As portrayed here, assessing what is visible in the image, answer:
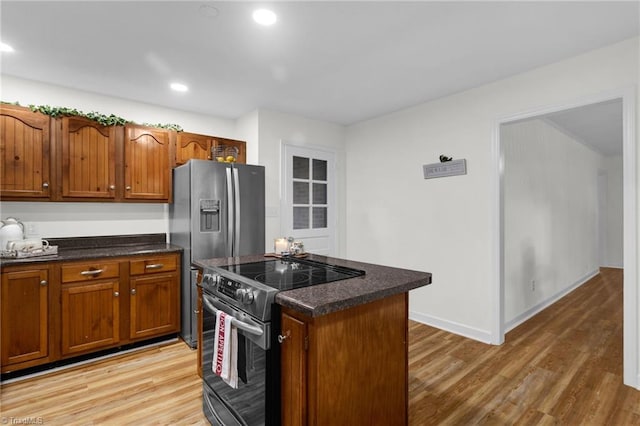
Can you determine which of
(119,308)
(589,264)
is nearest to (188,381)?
(119,308)

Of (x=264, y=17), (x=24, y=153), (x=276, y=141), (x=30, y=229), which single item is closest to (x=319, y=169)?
(x=276, y=141)

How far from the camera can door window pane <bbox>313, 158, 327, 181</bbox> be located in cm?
440

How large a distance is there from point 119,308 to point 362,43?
310 centimetres

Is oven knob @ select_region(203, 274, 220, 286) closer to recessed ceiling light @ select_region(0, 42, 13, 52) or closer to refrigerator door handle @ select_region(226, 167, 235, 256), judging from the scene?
refrigerator door handle @ select_region(226, 167, 235, 256)

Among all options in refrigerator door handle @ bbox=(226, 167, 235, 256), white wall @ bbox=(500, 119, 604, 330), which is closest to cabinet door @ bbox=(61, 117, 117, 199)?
refrigerator door handle @ bbox=(226, 167, 235, 256)

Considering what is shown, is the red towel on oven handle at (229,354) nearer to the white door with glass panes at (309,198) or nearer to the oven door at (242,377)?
the oven door at (242,377)

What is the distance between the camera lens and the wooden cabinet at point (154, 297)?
3.00 m

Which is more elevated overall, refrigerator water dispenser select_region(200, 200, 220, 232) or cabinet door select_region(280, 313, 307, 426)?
refrigerator water dispenser select_region(200, 200, 220, 232)

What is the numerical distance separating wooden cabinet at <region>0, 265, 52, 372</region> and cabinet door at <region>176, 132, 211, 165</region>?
1644 millimetres

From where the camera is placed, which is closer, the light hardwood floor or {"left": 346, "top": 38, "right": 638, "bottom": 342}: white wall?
the light hardwood floor

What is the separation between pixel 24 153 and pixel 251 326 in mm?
2756

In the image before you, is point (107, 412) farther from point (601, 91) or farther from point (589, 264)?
point (589, 264)

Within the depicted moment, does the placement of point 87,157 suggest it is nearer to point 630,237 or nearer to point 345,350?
point 345,350

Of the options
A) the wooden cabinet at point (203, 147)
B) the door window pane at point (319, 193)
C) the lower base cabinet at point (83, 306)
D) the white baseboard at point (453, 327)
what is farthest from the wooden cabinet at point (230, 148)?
the white baseboard at point (453, 327)
